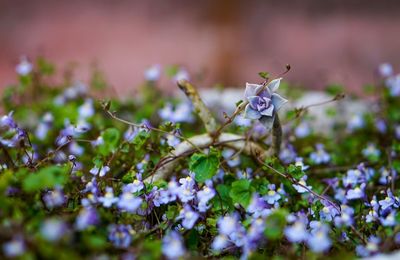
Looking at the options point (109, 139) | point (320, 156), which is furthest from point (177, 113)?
point (109, 139)

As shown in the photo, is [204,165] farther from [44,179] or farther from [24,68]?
[24,68]

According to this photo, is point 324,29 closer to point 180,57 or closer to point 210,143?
point 180,57

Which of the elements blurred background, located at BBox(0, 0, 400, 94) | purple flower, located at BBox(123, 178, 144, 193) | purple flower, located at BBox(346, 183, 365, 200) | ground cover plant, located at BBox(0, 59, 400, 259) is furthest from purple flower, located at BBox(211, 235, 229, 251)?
blurred background, located at BBox(0, 0, 400, 94)

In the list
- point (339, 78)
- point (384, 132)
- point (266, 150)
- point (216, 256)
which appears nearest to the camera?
point (216, 256)

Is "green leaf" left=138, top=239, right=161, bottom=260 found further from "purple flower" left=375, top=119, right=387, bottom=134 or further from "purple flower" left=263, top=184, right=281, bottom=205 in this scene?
"purple flower" left=375, top=119, right=387, bottom=134

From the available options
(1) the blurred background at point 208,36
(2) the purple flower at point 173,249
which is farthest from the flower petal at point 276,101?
(1) the blurred background at point 208,36

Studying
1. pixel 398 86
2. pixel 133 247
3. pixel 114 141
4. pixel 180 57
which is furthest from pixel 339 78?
pixel 133 247

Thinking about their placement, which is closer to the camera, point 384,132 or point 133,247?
point 133,247
